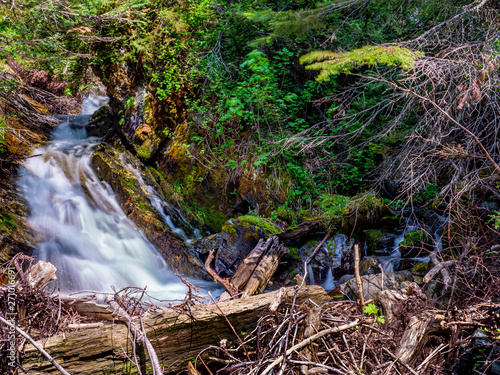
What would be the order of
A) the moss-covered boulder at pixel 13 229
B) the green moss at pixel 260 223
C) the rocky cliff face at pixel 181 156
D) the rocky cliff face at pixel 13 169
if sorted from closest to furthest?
1. the moss-covered boulder at pixel 13 229
2. the rocky cliff face at pixel 13 169
3. the green moss at pixel 260 223
4. the rocky cliff face at pixel 181 156

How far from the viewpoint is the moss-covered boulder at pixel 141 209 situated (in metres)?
5.66

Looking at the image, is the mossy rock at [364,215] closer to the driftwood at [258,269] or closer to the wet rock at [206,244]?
the driftwood at [258,269]

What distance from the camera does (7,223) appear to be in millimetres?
5008

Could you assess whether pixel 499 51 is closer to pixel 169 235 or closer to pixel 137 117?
pixel 169 235

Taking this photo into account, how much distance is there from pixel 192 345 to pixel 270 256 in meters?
2.39

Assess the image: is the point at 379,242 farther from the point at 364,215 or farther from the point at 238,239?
the point at 238,239

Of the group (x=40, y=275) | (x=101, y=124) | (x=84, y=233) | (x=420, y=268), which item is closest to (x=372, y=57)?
(x=420, y=268)

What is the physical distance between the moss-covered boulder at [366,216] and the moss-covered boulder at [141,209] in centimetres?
287

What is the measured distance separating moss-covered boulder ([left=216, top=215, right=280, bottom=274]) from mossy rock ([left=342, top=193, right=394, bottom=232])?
134 cm

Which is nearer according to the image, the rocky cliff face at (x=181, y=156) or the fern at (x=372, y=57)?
the fern at (x=372, y=57)

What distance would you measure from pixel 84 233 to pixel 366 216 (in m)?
5.50

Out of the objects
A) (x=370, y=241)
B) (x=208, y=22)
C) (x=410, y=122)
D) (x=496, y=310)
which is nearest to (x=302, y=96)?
(x=410, y=122)

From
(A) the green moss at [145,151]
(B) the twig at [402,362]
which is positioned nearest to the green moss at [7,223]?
(A) the green moss at [145,151]

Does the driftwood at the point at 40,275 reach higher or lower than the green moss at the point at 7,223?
higher
